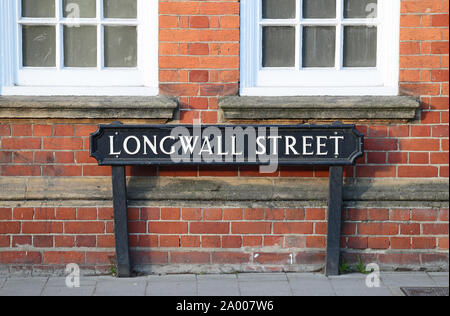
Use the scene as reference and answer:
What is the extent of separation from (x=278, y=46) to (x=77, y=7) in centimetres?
161

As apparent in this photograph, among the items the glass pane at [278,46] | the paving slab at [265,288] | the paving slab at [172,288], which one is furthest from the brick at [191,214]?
the glass pane at [278,46]

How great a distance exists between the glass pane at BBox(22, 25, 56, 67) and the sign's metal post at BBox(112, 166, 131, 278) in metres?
1.08

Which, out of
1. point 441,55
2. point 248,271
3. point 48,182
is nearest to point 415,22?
point 441,55

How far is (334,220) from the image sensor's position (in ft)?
15.3

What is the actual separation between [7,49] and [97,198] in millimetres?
1363

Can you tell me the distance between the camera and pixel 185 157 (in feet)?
15.2

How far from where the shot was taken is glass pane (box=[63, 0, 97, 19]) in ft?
15.8

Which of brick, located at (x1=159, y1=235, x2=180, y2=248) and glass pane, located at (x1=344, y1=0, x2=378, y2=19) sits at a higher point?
glass pane, located at (x1=344, y1=0, x2=378, y2=19)

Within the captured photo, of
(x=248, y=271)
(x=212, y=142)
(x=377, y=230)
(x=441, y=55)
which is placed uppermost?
(x=441, y=55)

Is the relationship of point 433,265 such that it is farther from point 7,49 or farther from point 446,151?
point 7,49

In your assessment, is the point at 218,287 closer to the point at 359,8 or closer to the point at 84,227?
the point at 84,227

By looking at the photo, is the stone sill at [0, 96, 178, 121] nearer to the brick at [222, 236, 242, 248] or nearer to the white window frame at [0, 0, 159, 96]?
the white window frame at [0, 0, 159, 96]

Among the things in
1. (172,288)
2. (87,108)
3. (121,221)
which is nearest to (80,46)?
(87,108)

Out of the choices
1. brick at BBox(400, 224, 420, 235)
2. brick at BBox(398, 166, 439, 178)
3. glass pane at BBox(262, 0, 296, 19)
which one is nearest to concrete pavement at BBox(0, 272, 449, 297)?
brick at BBox(400, 224, 420, 235)
